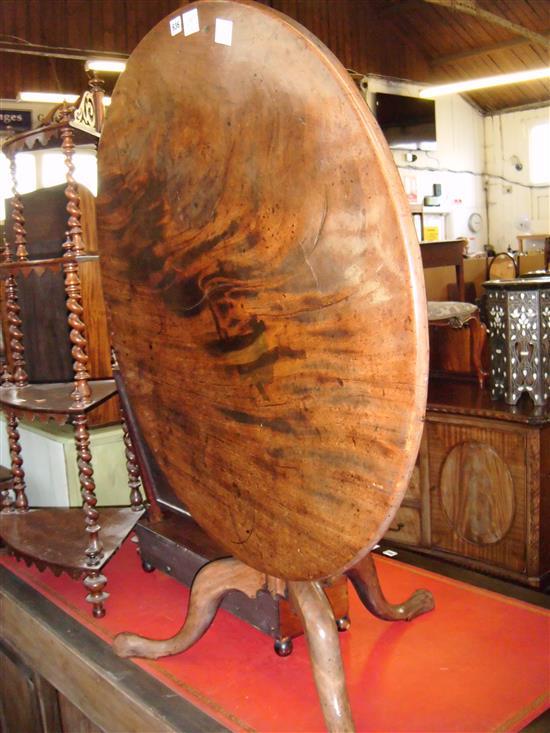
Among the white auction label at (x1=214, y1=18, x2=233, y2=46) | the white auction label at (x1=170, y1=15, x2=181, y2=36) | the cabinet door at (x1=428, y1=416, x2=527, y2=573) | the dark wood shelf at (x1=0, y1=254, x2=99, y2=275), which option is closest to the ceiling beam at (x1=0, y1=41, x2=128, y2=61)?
the dark wood shelf at (x1=0, y1=254, x2=99, y2=275)

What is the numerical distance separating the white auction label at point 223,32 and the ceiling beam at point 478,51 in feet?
33.2

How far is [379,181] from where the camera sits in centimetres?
73

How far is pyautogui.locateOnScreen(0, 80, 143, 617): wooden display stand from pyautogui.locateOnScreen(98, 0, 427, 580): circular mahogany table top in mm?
354

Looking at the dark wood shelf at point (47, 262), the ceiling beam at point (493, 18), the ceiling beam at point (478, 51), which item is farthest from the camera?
the ceiling beam at point (478, 51)

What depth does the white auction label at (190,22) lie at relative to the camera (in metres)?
0.94

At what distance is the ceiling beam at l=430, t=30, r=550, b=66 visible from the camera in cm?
995

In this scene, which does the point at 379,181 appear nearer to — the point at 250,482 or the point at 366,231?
the point at 366,231

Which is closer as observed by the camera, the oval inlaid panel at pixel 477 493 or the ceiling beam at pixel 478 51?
the oval inlaid panel at pixel 477 493

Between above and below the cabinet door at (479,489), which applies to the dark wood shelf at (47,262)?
above

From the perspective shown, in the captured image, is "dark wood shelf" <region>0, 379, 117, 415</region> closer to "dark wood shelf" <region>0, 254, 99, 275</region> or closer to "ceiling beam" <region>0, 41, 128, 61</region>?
"dark wood shelf" <region>0, 254, 99, 275</region>

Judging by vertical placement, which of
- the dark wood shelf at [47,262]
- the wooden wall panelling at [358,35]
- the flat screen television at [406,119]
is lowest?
the dark wood shelf at [47,262]

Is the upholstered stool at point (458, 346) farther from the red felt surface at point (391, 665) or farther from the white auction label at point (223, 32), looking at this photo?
the white auction label at point (223, 32)

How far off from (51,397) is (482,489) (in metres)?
1.27

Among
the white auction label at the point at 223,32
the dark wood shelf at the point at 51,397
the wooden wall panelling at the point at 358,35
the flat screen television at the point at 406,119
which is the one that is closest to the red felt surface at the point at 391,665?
the dark wood shelf at the point at 51,397
